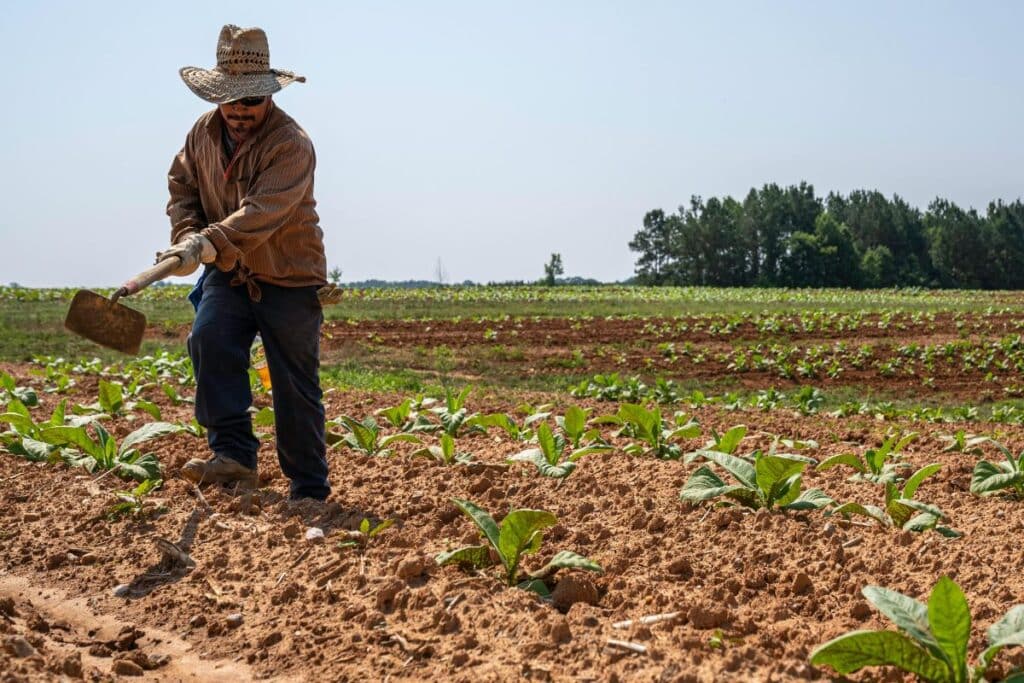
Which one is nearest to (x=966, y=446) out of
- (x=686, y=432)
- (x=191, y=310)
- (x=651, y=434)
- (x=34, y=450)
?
(x=686, y=432)

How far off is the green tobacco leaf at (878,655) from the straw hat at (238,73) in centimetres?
302

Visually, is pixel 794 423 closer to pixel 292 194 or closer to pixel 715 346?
pixel 292 194

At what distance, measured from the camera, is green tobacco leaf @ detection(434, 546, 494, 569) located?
3328mm

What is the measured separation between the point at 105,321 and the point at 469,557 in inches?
76.6

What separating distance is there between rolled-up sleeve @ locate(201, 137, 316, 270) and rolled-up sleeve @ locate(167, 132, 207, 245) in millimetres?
408

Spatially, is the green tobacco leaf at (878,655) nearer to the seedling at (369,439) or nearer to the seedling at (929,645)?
the seedling at (929,645)

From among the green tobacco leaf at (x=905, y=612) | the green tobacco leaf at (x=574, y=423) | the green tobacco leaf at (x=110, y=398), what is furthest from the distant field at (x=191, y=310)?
the green tobacco leaf at (x=905, y=612)

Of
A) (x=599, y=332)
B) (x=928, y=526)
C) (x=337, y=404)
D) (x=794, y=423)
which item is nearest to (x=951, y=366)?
(x=599, y=332)

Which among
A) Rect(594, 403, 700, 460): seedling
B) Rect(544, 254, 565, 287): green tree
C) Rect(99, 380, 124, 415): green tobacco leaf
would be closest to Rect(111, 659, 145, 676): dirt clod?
Rect(594, 403, 700, 460): seedling

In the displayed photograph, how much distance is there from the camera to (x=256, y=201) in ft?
13.7

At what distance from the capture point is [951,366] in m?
16.5

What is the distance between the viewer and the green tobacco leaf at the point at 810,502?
3779 mm

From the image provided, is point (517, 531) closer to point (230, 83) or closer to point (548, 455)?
point (548, 455)

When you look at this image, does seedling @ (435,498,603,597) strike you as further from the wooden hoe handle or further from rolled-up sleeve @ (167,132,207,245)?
rolled-up sleeve @ (167,132,207,245)
